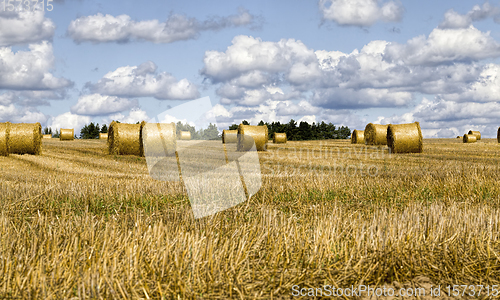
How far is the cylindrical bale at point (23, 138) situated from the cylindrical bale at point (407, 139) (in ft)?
51.0

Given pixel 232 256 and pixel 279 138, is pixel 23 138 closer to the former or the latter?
pixel 232 256

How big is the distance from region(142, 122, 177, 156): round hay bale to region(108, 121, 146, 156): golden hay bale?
Answer: 50 cm

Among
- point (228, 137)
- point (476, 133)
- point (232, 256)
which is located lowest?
point (232, 256)

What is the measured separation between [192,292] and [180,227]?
4.39 feet

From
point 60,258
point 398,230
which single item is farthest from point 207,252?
point 398,230

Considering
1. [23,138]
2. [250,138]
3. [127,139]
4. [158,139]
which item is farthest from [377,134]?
[23,138]

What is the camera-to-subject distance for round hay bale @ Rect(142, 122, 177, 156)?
51.4 ft

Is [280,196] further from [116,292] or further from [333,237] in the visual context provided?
[116,292]

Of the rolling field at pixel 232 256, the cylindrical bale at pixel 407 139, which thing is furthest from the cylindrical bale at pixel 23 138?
the cylindrical bale at pixel 407 139

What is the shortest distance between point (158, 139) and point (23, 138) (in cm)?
548

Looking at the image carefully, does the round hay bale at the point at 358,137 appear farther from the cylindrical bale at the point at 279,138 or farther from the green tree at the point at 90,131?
the green tree at the point at 90,131

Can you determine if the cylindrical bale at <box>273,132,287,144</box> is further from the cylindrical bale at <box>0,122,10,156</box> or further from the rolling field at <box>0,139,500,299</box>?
the rolling field at <box>0,139,500,299</box>

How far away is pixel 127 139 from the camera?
1609 cm

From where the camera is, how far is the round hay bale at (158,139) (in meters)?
15.7
